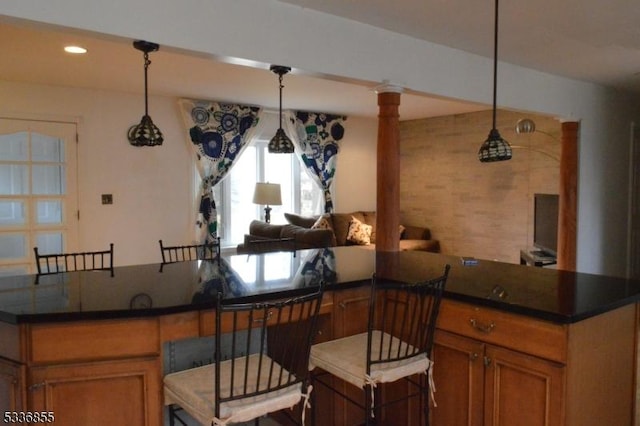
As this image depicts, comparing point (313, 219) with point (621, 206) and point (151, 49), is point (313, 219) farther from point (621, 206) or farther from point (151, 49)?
point (151, 49)

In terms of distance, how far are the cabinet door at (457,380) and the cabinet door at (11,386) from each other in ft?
5.82

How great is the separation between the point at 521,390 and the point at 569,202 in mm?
3720

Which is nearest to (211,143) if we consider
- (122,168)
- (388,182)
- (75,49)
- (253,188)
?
(253,188)

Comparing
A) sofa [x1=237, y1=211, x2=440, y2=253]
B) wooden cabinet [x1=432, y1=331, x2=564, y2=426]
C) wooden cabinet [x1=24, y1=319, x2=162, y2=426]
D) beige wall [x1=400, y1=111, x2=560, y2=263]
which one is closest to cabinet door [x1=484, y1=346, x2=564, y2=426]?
wooden cabinet [x1=432, y1=331, x2=564, y2=426]

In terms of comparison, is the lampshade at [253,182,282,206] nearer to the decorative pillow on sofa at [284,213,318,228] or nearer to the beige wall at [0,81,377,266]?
the decorative pillow on sofa at [284,213,318,228]

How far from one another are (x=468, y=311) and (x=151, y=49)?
1966 mm

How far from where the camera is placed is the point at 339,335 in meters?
2.53

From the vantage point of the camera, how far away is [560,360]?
1.89 m

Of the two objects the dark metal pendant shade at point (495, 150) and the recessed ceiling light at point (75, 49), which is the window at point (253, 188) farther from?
the dark metal pendant shade at point (495, 150)

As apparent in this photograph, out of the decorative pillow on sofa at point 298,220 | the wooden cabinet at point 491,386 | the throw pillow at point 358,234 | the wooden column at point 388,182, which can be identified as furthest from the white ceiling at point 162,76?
the wooden cabinet at point 491,386

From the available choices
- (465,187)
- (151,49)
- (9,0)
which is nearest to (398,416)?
(151,49)

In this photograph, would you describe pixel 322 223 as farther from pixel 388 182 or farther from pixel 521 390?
pixel 521 390

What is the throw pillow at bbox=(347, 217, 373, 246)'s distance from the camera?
695 centimetres

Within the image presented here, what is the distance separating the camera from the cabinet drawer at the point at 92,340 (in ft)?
5.85
